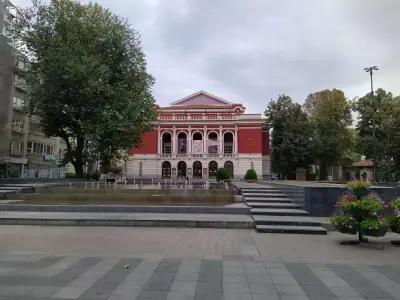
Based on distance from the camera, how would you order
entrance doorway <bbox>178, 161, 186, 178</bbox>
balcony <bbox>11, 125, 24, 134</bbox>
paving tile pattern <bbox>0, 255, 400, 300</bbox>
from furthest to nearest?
entrance doorway <bbox>178, 161, 186, 178</bbox>, balcony <bbox>11, 125, 24, 134</bbox>, paving tile pattern <bbox>0, 255, 400, 300</bbox>

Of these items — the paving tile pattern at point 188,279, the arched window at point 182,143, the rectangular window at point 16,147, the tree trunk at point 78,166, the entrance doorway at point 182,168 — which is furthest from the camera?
the arched window at point 182,143

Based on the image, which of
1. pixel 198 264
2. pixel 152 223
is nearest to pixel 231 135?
pixel 152 223

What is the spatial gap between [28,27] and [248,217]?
27.2 meters

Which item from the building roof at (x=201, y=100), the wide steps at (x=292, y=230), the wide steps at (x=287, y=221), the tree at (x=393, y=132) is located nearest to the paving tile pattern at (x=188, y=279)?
the wide steps at (x=292, y=230)

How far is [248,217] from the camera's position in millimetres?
12945

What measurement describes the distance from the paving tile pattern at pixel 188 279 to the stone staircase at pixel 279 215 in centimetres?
380

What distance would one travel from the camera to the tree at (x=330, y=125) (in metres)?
57.4

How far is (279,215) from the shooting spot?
1322cm

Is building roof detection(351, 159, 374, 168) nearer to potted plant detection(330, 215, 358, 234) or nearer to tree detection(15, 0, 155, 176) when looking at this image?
tree detection(15, 0, 155, 176)

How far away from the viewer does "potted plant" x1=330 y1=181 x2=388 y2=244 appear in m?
9.24

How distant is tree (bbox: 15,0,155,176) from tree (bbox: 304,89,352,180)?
102ft

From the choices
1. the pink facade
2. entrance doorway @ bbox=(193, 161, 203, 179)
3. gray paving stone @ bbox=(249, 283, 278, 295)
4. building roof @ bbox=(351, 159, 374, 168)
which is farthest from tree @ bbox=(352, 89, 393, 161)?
gray paving stone @ bbox=(249, 283, 278, 295)

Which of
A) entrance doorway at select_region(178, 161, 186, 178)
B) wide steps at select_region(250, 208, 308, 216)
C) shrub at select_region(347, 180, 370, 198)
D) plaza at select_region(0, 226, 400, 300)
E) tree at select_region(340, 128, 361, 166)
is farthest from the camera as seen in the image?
entrance doorway at select_region(178, 161, 186, 178)

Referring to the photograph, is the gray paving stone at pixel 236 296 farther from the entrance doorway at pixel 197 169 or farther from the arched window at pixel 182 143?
the arched window at pixel 182 143
